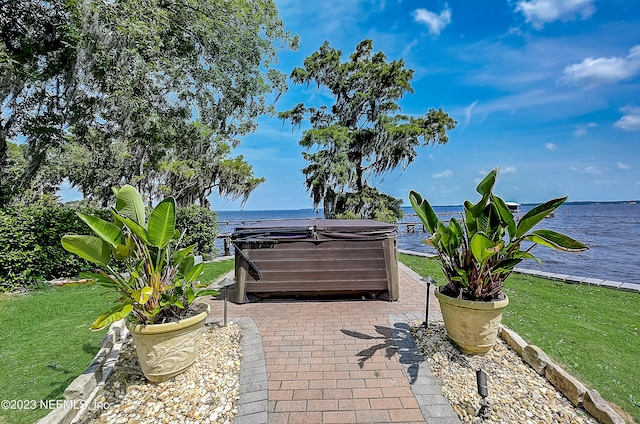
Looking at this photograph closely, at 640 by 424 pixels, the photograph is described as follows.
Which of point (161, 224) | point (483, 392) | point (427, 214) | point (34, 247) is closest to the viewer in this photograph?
point (483, 392)

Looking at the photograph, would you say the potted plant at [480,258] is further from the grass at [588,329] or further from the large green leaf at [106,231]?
the large green leaf at [106,231]

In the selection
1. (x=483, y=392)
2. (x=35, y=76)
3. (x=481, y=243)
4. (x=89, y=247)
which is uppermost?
(x=35, y=76)

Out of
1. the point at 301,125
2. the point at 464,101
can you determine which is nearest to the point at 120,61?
the point at 301,125

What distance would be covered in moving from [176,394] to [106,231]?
1.47 m

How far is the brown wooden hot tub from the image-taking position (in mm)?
4738

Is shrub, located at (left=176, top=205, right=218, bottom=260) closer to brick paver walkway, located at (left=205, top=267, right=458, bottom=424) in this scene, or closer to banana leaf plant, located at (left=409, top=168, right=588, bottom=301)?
brick paver walkway, located at (left=205, top=267, right=458, bottom=424)

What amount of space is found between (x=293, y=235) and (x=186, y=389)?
2.68 metres

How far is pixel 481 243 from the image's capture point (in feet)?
8.31

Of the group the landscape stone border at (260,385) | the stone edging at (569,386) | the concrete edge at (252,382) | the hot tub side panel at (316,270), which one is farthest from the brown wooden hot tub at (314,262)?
the stone edging at (569,386)

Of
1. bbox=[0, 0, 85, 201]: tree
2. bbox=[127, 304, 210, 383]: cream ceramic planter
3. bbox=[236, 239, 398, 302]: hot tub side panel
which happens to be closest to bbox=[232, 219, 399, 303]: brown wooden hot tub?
bbox=[236, 239, 398, 302]: hot tub side panel

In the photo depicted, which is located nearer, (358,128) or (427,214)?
(427,214)

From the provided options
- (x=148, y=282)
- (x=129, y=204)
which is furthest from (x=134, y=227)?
(x=148, y=282)

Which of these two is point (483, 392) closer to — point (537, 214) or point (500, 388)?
point (500, 388)

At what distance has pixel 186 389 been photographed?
2.44 meters
